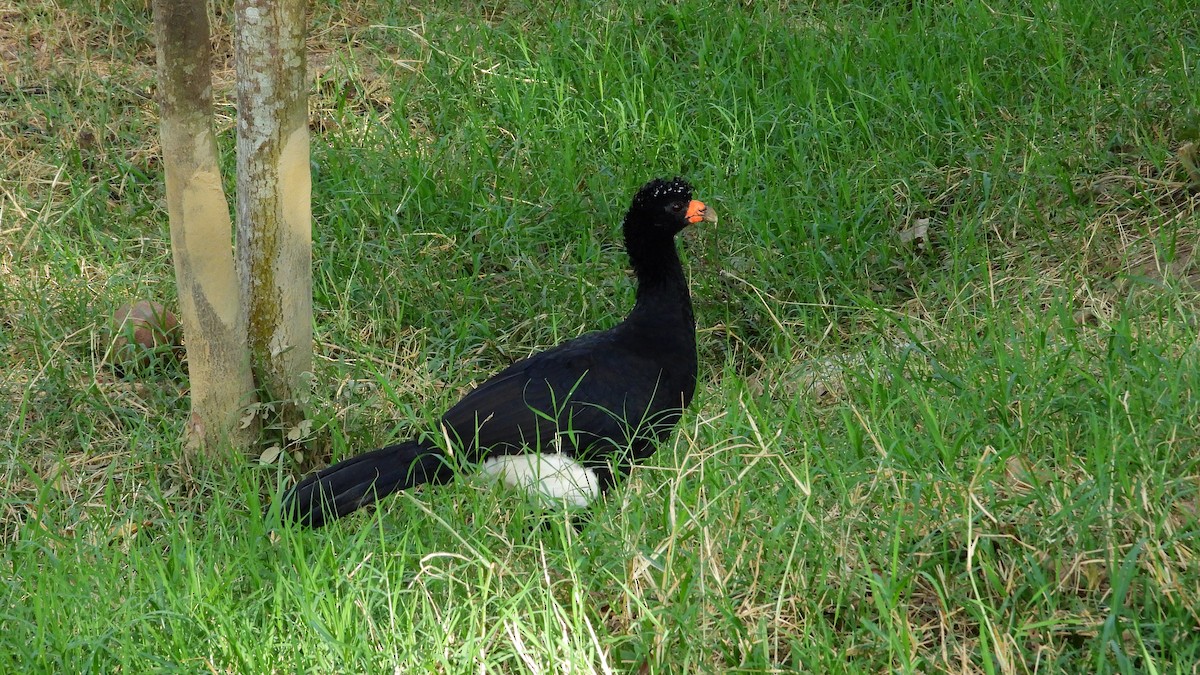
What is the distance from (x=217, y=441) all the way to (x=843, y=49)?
Answer: 348 cm

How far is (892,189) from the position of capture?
517 centimetres

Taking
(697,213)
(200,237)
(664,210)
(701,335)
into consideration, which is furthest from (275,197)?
(701,335)

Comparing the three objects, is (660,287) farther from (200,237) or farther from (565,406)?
(200,237)

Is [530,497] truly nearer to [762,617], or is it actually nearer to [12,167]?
[762,617]

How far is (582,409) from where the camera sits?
393 centimetres

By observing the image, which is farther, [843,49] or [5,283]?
[843,49]

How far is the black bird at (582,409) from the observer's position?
3.71 m

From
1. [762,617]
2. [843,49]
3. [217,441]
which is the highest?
[843,49]

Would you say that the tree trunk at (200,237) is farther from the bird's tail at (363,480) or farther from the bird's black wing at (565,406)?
the bird's black wing at (565,406)

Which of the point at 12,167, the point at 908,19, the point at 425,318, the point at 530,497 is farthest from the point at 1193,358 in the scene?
the point at 12,167

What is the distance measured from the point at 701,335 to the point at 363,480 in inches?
66.9

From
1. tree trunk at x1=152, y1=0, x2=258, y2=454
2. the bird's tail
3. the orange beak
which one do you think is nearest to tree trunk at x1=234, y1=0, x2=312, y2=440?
tree trunk at x1=152, y1=0, x2=258, y2=454

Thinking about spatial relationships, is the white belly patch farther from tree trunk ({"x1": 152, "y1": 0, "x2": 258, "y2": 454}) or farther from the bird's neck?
tree trunk ({"x1": 152, "y1": 0, "x2": 258, "y2": 454})

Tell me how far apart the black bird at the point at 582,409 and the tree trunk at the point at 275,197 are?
0.63m
